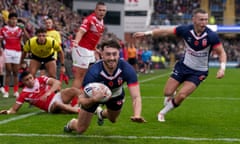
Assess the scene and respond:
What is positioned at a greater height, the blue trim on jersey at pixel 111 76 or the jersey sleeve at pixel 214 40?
the jersey sleeve at pixel 214 40

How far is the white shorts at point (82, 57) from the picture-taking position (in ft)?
38.3

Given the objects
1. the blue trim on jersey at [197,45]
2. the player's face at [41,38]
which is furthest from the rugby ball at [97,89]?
the player's face at [41,38]

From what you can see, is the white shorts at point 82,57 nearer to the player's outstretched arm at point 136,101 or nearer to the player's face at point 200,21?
the player's face at point 200,21

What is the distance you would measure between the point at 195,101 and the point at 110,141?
7.16 metres

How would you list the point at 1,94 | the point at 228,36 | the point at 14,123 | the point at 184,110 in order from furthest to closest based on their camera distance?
1. the point at 228,36
2. the point at 1,94
3. the point at 184,110
4. the point at 14,123

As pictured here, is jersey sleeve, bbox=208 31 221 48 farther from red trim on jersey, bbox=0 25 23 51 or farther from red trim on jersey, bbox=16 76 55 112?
red trim on jersey, bbox=0 25 23 51

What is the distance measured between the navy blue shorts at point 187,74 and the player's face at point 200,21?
0.80 metres

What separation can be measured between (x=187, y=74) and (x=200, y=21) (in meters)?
1.08

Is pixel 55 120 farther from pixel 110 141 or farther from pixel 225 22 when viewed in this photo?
pixel 225 22

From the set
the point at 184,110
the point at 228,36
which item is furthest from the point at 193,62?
the point at 228,36

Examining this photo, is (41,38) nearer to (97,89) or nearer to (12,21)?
(12,21)

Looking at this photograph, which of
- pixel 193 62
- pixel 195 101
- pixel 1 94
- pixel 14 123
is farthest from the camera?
pixel 1 94

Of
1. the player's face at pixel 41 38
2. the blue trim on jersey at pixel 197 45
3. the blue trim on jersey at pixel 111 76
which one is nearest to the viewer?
the blue trim on jersey at pixel 111 76

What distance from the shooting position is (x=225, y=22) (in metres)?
60.4
